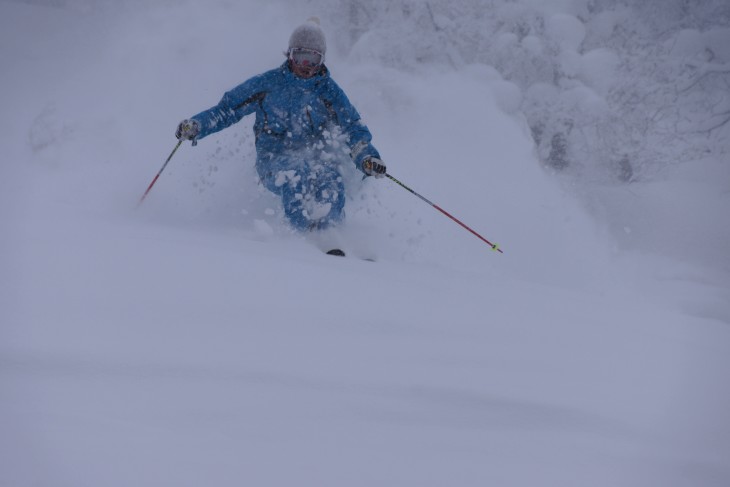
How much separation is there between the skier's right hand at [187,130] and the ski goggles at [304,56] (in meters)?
0.76

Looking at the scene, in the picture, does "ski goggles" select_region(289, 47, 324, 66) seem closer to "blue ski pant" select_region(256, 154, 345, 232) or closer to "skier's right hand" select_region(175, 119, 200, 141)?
"blue ski pant" select_region(256, 154, 345, 232)

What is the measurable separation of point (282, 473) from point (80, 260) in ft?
3.79

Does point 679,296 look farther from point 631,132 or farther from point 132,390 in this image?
point 132,390

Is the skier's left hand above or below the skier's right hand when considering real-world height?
above

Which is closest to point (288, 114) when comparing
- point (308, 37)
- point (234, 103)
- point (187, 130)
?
point (234, 103)

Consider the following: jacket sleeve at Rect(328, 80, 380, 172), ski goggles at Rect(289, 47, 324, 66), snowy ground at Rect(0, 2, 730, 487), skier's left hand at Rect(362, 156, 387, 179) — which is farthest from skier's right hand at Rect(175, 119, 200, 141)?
skier's left hand at Rect(362, 156, 387, 179)

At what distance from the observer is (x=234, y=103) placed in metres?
3.24

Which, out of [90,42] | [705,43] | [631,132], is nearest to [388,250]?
[631,132]

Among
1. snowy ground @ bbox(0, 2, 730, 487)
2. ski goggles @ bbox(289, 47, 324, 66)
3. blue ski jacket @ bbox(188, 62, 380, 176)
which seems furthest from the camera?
blue ski jacket @ bbox(188, 62, 380, 176)

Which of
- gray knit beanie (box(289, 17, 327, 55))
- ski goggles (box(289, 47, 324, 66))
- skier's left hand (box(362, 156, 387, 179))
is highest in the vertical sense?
gray knit beanie (box(289, 17, 327, 55))

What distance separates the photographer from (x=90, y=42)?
5934mm

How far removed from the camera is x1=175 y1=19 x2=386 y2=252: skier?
121 inches

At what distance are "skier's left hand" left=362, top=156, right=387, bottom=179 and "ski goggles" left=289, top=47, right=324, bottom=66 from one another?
0.73 metres

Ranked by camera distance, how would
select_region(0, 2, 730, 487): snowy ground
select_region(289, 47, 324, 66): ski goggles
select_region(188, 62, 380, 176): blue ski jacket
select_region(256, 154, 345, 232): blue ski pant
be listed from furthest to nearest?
1. select_region(188, 62, 380, 176): blue ski jacket
2. select_region(289, 47, 324, 66): ski goggles
3. select_region(256, 154, 345, 232): blue ski pant
4. select_region(0, 2, 730, 487): snowy ground
